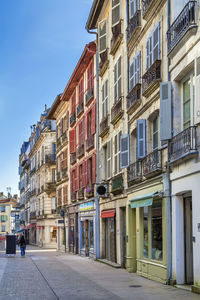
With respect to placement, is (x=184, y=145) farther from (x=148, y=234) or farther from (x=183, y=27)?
(x=148, y=234)

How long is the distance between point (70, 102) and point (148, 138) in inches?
903

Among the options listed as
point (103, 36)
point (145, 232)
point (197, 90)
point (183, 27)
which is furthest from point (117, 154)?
point (197, 90)

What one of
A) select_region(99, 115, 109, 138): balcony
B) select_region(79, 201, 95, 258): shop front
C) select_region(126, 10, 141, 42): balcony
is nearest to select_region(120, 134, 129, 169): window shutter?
select_region(126, 10, 141, 42): balcony

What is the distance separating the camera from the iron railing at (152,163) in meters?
16.8

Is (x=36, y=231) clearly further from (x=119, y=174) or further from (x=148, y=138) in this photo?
(x=148, y=138)

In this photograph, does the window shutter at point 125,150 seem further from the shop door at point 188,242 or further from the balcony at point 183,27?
the balcony at point 183,27

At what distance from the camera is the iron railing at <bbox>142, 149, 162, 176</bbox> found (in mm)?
16750

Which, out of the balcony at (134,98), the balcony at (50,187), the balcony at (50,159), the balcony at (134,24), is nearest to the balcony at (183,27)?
the balcony at (134,98)

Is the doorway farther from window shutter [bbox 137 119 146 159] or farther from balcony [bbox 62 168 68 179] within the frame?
balcony [bbox 62 168 68 179]

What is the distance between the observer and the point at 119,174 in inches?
929

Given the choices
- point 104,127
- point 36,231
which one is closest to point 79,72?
point 104,127

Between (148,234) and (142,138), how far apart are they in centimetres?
331

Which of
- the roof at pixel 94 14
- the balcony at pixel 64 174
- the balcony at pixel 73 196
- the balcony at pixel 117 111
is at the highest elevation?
the roof at pixel 94 14

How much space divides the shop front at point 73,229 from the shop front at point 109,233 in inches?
356
